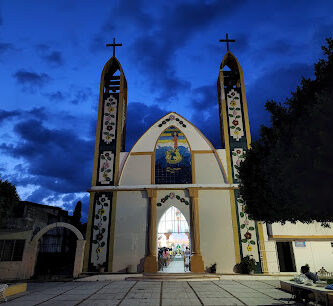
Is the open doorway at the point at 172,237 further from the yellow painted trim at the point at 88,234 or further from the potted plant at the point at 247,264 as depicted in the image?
the yellow painted trim at the point at 88,234

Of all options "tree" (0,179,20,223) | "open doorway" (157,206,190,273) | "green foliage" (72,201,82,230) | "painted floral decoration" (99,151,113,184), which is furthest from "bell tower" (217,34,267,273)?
"green foliage" (72,201,82,230)

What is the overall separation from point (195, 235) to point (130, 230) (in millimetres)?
4043

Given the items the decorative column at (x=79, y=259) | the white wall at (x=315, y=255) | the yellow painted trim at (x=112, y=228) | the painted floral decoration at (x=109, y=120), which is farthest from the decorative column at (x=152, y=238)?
the white wall at (x=315, y=255)

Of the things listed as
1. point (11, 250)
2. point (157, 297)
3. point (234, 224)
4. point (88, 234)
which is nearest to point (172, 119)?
point (234, 224)

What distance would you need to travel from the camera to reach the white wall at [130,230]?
14.9m

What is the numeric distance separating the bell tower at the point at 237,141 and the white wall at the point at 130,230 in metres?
5.71

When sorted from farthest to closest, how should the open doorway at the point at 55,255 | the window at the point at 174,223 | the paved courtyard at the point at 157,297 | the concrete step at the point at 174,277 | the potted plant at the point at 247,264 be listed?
the window at the point at 174,223
the open doorway at the point at 55,255
the potted plant at the point at 247,264
the concrete step at the point at 174,277
the paved courtyard at the point at 157,297

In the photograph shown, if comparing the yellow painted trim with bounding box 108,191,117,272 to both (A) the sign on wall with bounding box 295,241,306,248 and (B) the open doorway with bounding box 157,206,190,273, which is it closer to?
(B) the open doorway with bounding box 157,206,190,273

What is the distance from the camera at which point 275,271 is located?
14.6 metres

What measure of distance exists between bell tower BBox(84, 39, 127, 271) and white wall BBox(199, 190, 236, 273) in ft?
18.7

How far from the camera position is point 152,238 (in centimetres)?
1500

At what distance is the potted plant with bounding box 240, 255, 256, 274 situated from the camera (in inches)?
560

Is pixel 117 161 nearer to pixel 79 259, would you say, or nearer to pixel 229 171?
pixel 79 259

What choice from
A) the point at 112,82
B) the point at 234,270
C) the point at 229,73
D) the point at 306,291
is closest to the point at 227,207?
the point at 234,270
